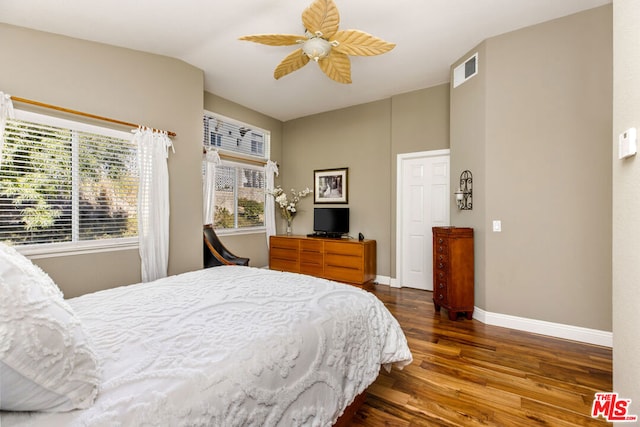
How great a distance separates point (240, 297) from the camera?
1.70 m

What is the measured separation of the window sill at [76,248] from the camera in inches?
92.6

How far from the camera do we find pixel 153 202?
3070mm

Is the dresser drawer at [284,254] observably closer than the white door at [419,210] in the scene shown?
No

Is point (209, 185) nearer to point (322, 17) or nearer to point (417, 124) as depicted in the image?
point (322, 17)

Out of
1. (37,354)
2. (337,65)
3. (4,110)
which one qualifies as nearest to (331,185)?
(337,65)

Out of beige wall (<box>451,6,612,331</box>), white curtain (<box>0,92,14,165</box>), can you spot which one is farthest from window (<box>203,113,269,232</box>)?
beige wall (<box>451,6,612,331</box>)

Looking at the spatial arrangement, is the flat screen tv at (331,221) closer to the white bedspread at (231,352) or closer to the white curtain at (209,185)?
the white curtain at (209,185)

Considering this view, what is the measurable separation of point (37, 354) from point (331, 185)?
15.1 feet

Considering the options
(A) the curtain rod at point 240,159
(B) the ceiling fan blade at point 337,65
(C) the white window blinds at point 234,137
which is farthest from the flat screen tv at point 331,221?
(B) the ceiling fan blade at point 337,65

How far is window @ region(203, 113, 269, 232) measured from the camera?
4.53 m

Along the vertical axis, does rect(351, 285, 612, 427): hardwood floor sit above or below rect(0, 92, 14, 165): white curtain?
below

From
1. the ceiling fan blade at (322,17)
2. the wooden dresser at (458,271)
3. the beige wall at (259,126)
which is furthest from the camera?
the beige wall at (259,126)

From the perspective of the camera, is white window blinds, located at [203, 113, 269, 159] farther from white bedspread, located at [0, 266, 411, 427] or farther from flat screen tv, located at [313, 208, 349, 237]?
white bedspread, located at [0, 266, 411, 427]

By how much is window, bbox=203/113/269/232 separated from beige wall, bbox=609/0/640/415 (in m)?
4.35
